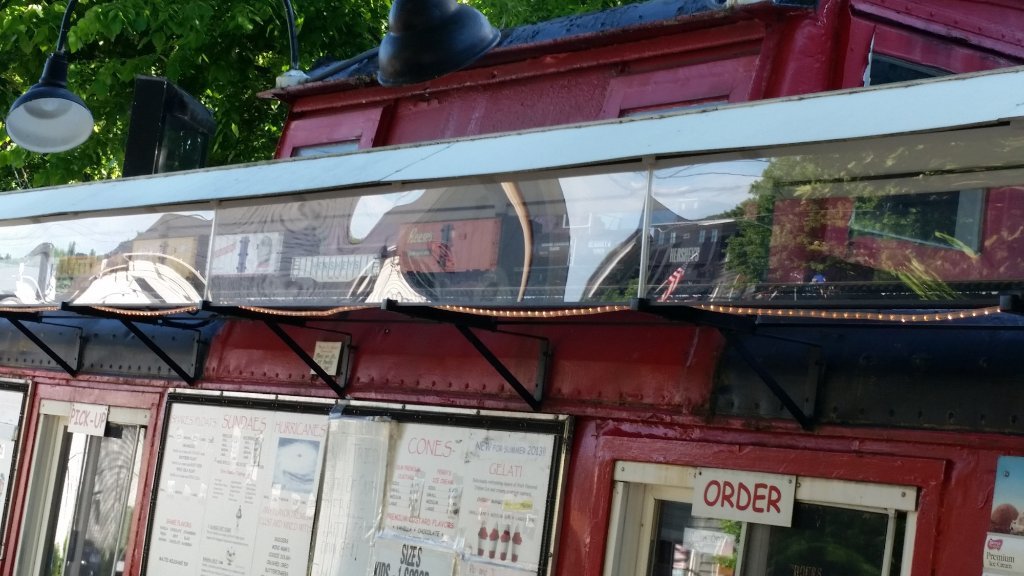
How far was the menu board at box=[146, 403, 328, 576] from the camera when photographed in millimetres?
9461

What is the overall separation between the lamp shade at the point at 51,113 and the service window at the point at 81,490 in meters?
2.31

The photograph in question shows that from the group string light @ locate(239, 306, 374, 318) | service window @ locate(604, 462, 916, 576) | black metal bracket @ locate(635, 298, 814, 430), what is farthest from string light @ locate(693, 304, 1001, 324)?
string light @ locate(239, 306, 374, 318)

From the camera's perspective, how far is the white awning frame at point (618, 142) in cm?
576

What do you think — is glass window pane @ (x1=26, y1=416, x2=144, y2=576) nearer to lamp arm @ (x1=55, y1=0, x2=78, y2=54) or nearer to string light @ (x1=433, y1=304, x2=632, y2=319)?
lamp arm @ (x1=55, y1=0, x2=78, y2=54)

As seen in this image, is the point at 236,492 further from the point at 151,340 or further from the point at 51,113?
the point at 51,113

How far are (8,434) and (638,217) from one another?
25.9 feet

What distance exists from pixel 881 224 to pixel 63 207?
743 cm

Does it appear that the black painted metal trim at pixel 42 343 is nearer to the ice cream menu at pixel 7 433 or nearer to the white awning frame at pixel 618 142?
the ice cream menu at pixel 7 433

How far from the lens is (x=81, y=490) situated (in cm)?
1190

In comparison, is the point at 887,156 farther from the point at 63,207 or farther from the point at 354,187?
the point at 63,207

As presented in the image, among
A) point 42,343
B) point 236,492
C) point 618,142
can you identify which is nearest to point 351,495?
point 236,492

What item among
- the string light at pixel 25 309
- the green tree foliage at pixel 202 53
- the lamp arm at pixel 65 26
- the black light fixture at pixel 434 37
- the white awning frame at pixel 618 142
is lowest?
the string light at pixel 25 309

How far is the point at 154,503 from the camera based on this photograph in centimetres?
1062

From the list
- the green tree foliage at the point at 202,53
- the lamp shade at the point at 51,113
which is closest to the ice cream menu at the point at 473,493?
the lamp shade at the point at 51,113
